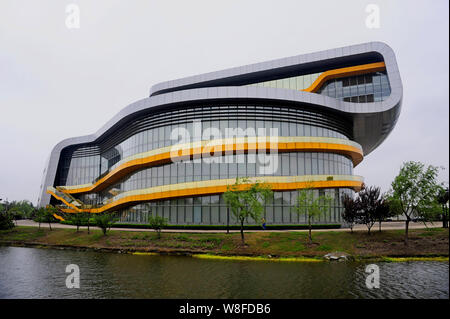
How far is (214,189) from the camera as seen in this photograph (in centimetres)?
4091

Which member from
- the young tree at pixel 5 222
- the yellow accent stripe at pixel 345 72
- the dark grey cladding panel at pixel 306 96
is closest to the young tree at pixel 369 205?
the dark grey cladding panel at pixel 306 96

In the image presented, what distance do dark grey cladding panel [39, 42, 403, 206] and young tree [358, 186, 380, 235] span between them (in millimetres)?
17641

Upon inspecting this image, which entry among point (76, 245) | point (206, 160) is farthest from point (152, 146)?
point (76, 245)

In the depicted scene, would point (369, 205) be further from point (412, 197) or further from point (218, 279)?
point (218, 279)

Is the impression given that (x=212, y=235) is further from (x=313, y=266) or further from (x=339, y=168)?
(x=339, y=168)

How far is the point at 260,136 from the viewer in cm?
4303

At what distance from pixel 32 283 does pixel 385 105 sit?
4756 cm

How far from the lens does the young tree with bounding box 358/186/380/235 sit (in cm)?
3006

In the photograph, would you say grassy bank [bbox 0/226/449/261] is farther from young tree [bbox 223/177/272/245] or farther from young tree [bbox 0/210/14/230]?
young tree [bbox 0/210/14/230]

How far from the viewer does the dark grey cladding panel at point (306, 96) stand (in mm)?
43375

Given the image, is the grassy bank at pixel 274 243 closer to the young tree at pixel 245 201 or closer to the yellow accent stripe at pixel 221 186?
the young tree at pixel 245 201

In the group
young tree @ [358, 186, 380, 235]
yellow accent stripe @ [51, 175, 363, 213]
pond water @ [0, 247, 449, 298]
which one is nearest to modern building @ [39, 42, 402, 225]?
yellow accent stripe @ [51, 175, 363, 213]

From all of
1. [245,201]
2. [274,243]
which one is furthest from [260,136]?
[274,243]

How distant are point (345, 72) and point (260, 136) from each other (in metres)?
20.9
